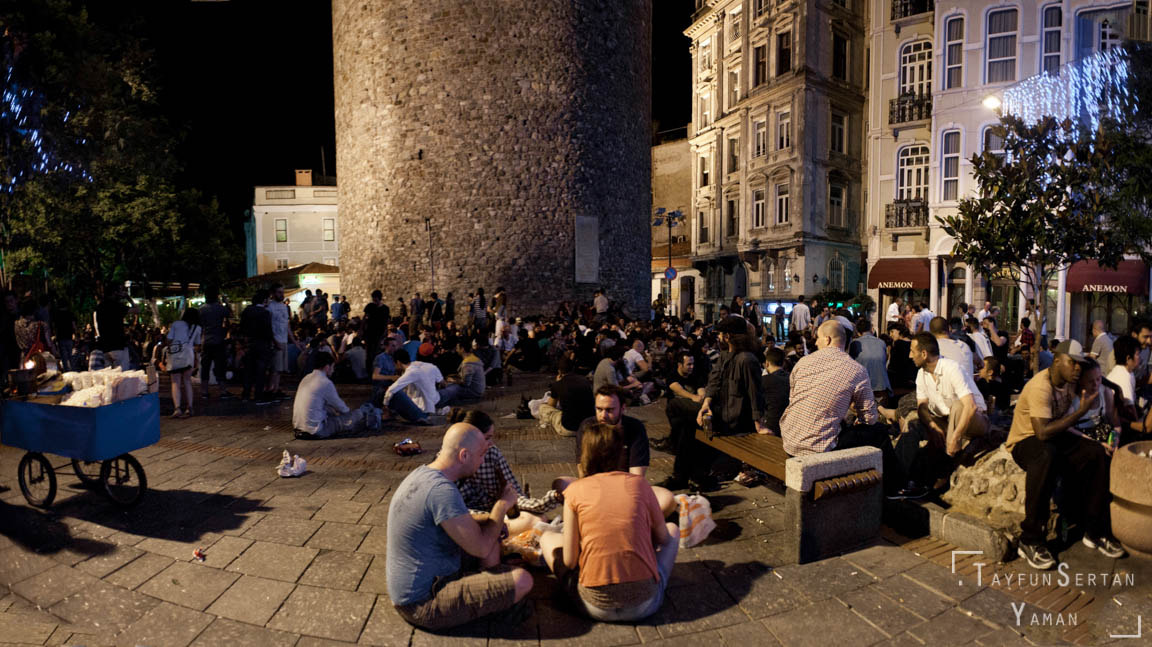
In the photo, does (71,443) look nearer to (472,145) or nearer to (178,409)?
(178,409)

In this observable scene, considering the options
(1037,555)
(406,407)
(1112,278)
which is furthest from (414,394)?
(1112,278)

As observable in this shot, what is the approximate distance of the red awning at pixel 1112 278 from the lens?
63.3 ft

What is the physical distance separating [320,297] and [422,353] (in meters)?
8.56

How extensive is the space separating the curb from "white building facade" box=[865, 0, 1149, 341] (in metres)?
19.3

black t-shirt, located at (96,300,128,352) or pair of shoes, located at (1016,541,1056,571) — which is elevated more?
black t-shirt, located at (96,300,128,352)

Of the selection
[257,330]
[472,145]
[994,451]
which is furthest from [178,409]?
[472,145]

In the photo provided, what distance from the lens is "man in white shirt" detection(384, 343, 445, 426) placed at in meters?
8.70

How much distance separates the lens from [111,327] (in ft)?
29.5

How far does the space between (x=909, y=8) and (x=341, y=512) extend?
28047 millimetres

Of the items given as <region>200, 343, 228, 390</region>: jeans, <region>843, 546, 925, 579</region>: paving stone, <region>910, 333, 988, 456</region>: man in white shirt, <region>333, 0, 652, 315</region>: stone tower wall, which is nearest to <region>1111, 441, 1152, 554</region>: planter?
<region>910, 333, 988, 456</region>: man in white shirt

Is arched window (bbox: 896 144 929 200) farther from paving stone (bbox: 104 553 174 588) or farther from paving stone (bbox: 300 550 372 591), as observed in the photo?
paving stone (bbox: 104 553 174 588)

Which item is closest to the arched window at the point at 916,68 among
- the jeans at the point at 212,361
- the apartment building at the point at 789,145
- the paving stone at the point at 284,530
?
the apartment building at the point at 789,145

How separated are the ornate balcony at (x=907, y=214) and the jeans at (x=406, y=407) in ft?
72.7

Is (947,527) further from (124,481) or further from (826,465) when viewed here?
(124,481)
